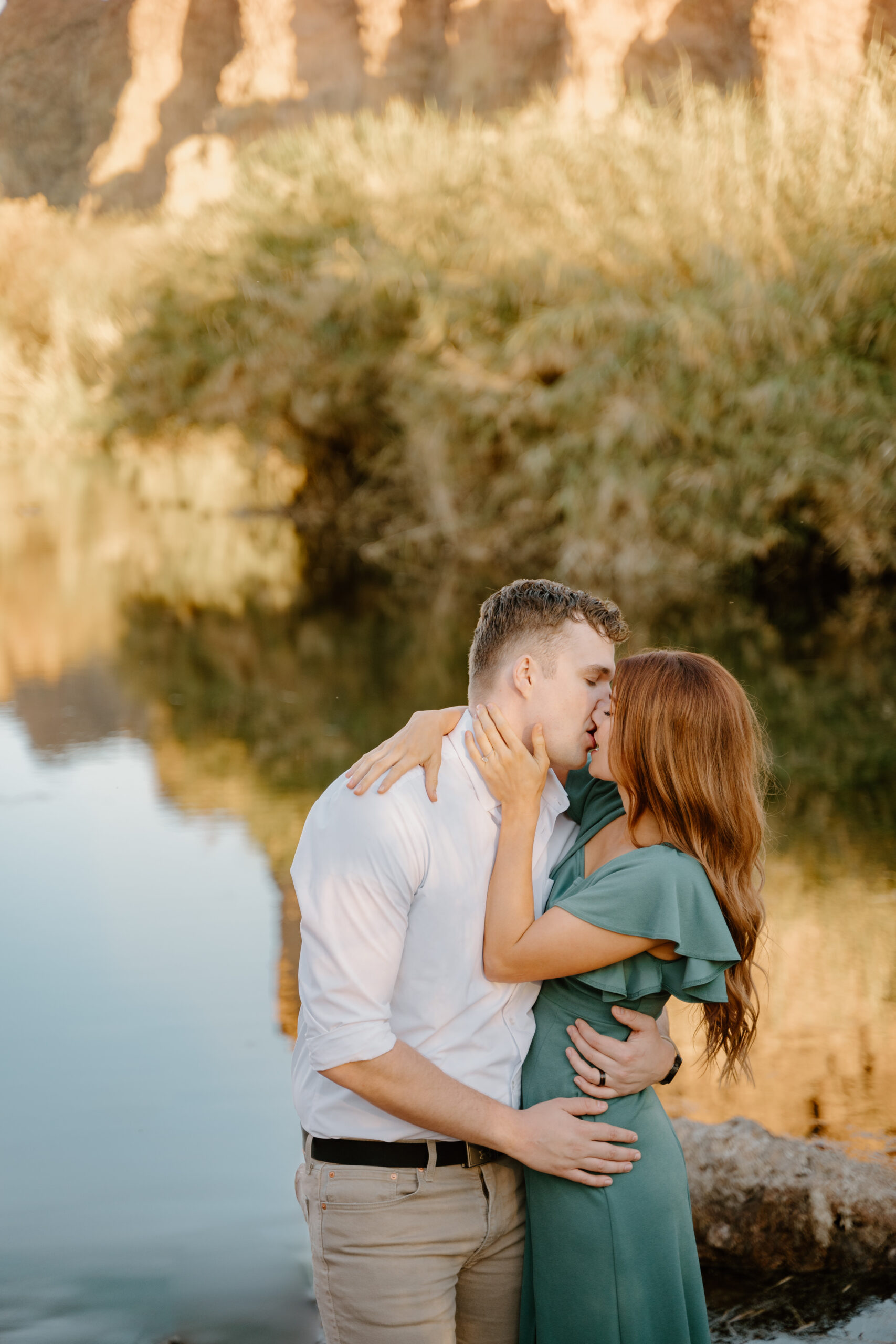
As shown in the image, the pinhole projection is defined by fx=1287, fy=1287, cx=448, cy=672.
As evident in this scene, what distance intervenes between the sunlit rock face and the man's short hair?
626 inches

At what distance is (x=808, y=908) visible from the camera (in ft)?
18.6

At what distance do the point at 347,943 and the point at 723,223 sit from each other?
1510 cm

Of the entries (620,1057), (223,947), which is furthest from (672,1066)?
(223,947)

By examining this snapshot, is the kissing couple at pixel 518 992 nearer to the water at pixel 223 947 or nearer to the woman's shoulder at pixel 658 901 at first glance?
the woman's shoulder at pixel 658 901

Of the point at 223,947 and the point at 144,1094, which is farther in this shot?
the point at 223,947

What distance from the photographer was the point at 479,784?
214 cm

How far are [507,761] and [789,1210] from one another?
1.83m

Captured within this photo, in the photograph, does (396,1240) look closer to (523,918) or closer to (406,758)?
(523,918)

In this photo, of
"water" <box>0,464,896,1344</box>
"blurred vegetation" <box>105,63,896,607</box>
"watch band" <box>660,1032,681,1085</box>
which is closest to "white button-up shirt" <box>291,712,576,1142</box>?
"watch band" <box>660,1032,681,1085</box>

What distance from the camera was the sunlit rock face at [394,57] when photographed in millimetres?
22953

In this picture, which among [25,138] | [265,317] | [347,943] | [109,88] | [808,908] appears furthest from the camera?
[25,138]

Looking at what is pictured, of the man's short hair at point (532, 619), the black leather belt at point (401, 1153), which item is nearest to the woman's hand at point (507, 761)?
the man's short hair at point (532, 619)

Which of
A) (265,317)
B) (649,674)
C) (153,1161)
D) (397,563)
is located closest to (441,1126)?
(649,674)

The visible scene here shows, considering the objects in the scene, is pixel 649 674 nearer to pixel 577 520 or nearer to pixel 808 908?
Result: pixel 808 908
